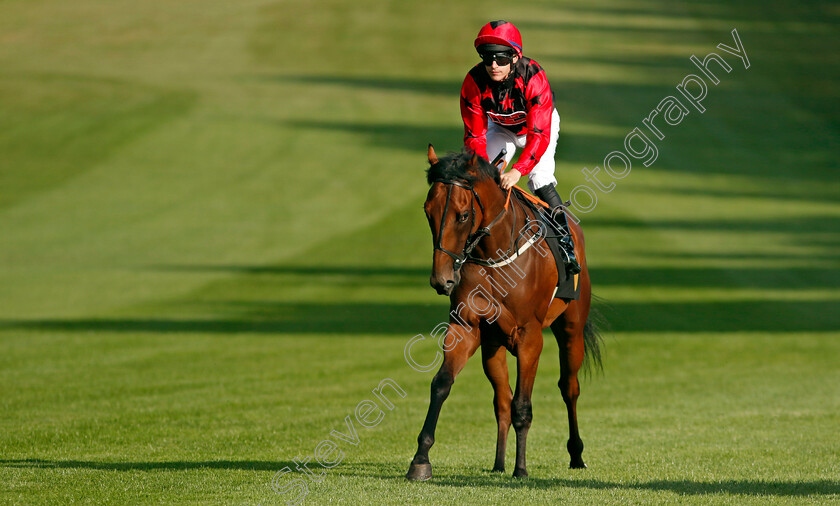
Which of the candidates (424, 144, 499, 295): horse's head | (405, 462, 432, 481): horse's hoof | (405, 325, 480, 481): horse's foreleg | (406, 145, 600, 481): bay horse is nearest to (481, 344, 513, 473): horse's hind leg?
(406, 145, 600, 481): bay horse

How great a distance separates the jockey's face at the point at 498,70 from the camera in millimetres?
7617

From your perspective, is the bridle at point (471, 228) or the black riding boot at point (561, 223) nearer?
the bridle at point (471, 228)

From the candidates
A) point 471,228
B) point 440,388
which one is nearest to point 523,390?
point 440,388

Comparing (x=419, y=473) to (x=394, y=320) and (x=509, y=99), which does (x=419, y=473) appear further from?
(x=394, y=320)

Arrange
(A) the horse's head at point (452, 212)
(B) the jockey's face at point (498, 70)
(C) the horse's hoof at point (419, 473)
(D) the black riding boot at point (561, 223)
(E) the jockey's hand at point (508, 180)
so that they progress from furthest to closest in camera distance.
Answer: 1. (D) the black riding boot at point (561, 223)
2. (B) the jockey's face at point (498, 70)
3. (E) the jockey's hand at point (508, 180)
4. (C) the horse's hoof at point (419, 473)
5. (A) the horse's head at point (452, 212)

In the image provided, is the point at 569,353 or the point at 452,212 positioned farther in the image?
the point at 569,353

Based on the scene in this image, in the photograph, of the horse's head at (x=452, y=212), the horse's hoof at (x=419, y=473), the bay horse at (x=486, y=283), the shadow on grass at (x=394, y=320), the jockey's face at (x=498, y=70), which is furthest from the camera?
the shadow on grass at (x=394, y=320)

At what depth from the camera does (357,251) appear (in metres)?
24.2

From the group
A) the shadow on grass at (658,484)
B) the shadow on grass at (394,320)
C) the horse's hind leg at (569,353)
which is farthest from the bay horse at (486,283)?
the shadow on grass at (394,320)

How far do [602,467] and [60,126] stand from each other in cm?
3104

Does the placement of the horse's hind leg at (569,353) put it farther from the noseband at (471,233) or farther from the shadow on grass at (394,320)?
the shadow on grass at (394,320)

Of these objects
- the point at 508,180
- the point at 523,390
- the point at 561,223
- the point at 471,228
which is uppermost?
the point at 508,180

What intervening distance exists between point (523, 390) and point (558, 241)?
1.37m

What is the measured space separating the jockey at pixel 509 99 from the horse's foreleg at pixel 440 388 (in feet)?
4.11
